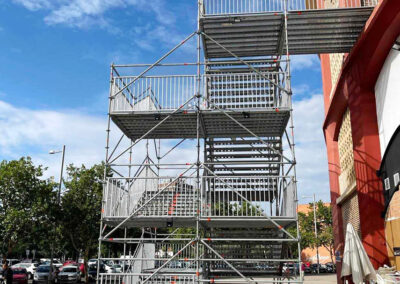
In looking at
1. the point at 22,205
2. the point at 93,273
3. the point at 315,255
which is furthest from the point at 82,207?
the point at 315,255

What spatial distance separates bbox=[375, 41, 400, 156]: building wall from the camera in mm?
10859

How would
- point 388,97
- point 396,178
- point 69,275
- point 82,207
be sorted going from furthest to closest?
point 69,275, point 82,207, point 388,97, point 396,178

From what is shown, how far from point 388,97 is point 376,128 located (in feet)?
4.25

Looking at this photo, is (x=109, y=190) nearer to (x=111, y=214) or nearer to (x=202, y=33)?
(x=111, y=214)

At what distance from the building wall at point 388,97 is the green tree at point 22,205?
20.3 m

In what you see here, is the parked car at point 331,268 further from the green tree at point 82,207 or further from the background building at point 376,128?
the background building at point 376,128

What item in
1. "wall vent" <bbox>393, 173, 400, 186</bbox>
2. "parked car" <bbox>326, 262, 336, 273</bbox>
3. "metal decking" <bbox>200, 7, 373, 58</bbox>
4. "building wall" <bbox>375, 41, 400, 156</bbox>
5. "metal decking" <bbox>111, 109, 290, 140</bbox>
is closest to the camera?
"wall vent" <bbox>393, 173, 400, 186</bbox>

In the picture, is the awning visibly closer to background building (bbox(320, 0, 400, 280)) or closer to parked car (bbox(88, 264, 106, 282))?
background building (bbox(320, 0, 400, 280))

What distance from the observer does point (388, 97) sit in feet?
37.7

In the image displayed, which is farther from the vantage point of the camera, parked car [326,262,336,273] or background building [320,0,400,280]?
parked car [326,262,336,273]

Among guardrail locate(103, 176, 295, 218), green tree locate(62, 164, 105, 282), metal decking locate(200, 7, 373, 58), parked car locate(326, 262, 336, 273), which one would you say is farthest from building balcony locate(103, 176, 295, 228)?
parked car locate(326, 262, 336, 273)

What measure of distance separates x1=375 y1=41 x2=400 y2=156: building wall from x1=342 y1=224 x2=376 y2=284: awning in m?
3.03

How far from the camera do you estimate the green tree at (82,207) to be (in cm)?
2820

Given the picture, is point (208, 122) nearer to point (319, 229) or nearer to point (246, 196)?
point (246, 196)
